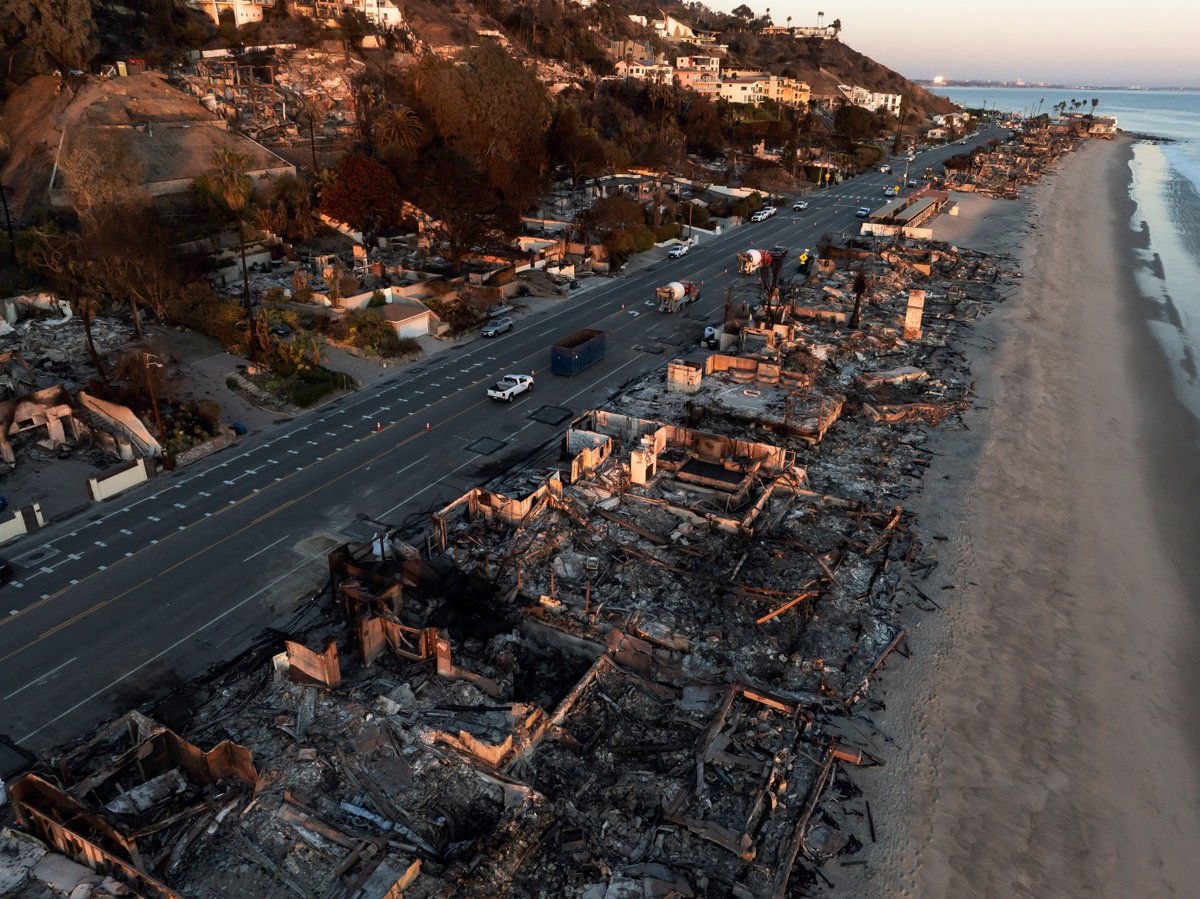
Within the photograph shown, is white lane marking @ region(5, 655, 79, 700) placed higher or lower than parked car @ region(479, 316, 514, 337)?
lower

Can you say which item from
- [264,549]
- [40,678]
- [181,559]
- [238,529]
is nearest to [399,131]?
[238,529]

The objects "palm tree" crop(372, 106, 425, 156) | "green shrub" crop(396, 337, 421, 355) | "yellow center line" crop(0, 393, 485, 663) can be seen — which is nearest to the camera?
"yellow center line" crop(0, 393, 485, 663)

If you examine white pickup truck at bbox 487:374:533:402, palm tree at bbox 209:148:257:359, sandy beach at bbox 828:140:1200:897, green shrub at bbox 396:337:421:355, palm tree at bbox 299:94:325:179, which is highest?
palm tree at bbox 299:94:325:179

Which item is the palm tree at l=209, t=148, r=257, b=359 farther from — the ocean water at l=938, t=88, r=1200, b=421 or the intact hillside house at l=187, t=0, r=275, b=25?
the ocean water at l=938, t=88, r=1200, b=421

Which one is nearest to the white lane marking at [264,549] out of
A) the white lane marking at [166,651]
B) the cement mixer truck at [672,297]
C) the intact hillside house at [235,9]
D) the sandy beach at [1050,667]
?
the white lane marking at [166,651]

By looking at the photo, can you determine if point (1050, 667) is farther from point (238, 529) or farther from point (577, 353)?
point (577, 353)

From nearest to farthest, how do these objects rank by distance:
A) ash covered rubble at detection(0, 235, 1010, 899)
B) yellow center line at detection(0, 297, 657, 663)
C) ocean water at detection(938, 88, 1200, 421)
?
ash covered rubble at detection(0, 235, 1010, 899)
yellow center line at detection(0, 297, 657, 663)
ocean water at detection(938, 88, 1200, 421)

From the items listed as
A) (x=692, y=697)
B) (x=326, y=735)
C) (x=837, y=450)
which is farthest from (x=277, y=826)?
(x=837, y=450)

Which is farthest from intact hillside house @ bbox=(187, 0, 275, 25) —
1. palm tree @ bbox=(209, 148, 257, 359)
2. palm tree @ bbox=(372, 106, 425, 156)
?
palm tree @ bbox=(209, 148, 257, 359)

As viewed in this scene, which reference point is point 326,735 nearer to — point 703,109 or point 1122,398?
point 1122,398
